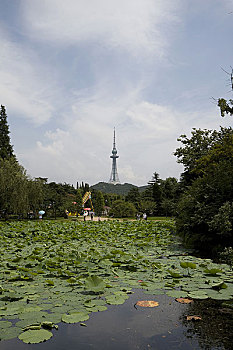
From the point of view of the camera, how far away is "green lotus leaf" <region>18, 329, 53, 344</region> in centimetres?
231

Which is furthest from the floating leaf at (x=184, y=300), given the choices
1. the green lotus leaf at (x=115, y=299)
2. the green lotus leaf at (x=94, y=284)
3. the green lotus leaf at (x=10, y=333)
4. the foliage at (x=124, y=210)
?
the foliage at (x=124, y=210)

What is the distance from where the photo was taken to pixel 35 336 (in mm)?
2381

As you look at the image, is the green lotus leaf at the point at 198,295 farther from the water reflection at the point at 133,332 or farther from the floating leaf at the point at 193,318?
the floating leaf at the point at 193,318

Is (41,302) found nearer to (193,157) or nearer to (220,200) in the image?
(220,200)

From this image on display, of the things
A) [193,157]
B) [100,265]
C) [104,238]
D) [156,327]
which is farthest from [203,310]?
[193,157]

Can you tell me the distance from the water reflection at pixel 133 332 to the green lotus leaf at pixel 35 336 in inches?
4.4

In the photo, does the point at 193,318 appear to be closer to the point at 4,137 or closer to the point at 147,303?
the point at 147,303

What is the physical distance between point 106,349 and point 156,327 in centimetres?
60

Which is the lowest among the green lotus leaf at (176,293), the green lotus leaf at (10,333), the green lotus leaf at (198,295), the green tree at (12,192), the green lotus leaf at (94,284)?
the green lotus leaf at (10,333)

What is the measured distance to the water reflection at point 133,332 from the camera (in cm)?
244

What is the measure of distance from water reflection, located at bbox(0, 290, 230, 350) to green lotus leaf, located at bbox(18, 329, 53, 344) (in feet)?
0.37

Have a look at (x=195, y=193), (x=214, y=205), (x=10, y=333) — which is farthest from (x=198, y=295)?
(x=195, y=193)

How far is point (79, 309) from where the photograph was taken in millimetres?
2977

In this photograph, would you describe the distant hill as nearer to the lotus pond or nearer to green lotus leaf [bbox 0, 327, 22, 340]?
the lotus pond
